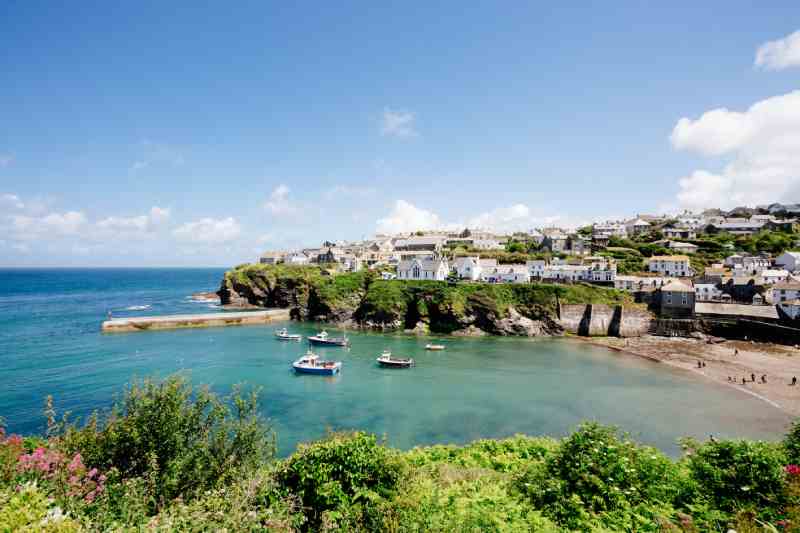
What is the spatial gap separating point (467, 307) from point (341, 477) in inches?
2393

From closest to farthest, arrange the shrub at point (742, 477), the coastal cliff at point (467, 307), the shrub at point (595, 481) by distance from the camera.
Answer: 1. the shrub at point (742, 477)
2. the shrub at point (595, 481)
3. the coastal cliff at point (467, 307)

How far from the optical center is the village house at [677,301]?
6162 centimetres

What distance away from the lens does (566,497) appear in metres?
10.8

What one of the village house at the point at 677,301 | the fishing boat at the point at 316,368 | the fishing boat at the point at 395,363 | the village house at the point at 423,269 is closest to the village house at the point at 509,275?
the village house at the point at 423,269

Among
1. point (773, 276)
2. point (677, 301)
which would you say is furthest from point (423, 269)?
point (773, 276)

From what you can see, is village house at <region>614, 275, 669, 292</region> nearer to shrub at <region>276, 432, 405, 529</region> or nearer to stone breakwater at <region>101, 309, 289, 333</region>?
stone breakwater at <region>101, 309, 289, 333</region>

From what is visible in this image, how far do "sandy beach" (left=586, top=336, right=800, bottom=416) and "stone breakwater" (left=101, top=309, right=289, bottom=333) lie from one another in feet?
201

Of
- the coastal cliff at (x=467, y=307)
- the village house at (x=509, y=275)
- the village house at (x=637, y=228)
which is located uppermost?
the village house at (x=637, y=228)

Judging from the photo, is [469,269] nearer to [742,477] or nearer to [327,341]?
[327,341]

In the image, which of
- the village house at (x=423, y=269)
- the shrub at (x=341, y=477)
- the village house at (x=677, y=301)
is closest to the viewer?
the shrub at (x=341, y=477)

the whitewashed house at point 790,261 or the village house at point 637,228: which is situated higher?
the village house at point 637,228

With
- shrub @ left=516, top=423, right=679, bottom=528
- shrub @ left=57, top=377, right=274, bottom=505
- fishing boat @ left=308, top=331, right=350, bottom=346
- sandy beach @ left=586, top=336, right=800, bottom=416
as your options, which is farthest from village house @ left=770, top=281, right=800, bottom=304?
shrub @ left=57, top=377, right=274, bottom=505

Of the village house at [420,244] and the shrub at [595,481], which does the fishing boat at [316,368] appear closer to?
the shrub at [595,481]

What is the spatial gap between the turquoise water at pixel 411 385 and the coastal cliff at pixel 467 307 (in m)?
6.99
